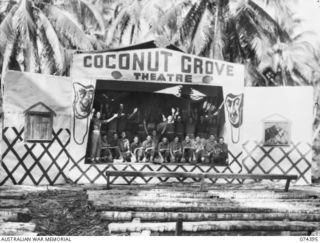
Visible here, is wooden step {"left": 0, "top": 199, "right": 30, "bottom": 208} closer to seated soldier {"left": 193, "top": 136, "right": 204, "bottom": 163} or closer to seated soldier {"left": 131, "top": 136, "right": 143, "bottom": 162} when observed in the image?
seated soldier {"left": 131, "top": 136, "right": 143, "bottom": 162}

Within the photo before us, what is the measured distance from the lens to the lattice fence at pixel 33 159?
31.1ft

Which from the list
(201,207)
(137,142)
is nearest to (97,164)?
(137,142)

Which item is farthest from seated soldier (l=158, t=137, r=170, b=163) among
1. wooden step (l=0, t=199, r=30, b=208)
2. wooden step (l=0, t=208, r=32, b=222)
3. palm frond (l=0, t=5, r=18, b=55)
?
wooden step (l=0, t=208, r=32, b=222)

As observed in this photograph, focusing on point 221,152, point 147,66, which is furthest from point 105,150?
point 221,152

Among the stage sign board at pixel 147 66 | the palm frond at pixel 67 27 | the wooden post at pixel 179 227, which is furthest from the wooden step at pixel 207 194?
the palm frond at pixel 67 27

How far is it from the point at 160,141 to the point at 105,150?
1.05 metres

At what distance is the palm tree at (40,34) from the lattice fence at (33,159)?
1.45 m

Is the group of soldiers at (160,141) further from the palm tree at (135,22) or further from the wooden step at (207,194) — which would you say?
the palm tree at (135,22)

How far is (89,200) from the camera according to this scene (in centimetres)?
776

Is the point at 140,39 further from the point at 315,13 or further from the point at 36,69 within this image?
the point at 315,13

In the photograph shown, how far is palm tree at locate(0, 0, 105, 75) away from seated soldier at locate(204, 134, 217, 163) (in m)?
3.32

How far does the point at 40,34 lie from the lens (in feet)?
34.2

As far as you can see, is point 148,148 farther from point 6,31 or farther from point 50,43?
point 6,31

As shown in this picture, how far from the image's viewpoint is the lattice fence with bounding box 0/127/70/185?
9.47 meters
